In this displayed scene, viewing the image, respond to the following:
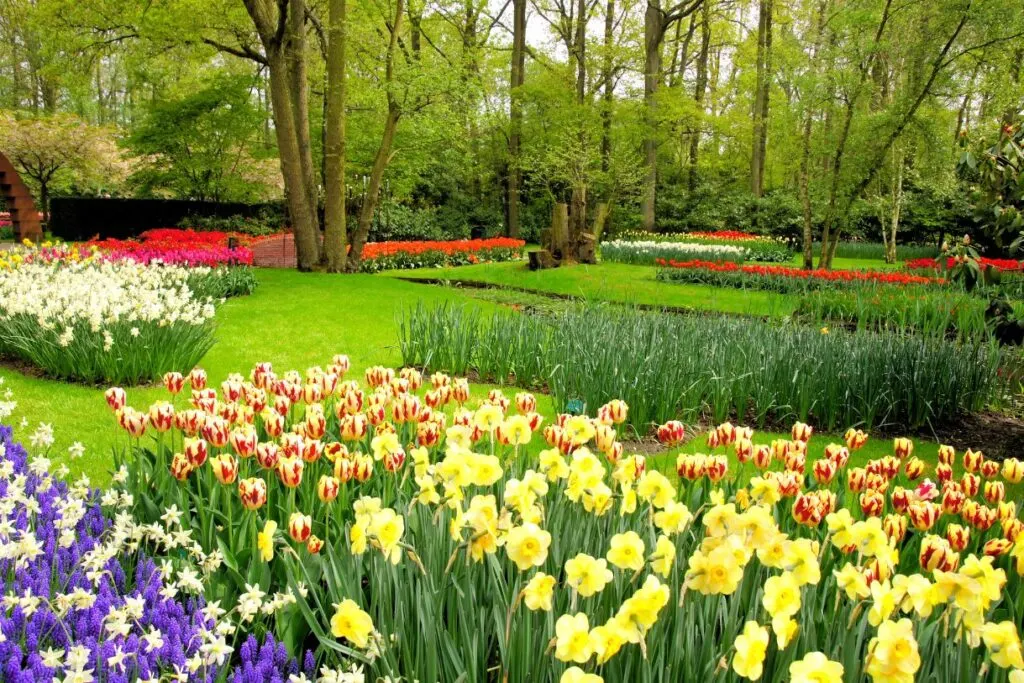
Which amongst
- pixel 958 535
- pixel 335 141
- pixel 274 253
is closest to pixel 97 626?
pixel 958 535

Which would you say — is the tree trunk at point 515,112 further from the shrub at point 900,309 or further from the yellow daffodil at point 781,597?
the yellow daffodil at point 781,597

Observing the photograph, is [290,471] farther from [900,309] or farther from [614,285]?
[614,285]

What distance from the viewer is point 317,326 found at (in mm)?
8859

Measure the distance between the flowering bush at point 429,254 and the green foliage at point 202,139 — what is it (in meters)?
5.25

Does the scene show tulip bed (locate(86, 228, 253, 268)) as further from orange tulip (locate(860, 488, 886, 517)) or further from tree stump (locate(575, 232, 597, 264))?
orange tulip (locate(860, 488, 886, 517))

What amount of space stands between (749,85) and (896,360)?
94.1 ft

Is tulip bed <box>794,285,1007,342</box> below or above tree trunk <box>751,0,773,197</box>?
below

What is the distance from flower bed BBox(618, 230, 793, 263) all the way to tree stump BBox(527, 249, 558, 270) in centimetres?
671

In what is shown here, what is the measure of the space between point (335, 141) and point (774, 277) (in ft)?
26.3

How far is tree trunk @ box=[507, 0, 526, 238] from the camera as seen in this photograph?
2528cm

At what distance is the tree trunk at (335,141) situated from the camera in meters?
13.1

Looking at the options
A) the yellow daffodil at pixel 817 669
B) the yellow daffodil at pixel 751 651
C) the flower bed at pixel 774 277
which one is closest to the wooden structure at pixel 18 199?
the flower bed at pixel 774 277

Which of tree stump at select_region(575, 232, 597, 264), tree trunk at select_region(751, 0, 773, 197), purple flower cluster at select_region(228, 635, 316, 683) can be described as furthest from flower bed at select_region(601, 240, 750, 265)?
purple flower cluster at select_region(228, 635, 316, 683)

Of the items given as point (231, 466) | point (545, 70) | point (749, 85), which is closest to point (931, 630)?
point (231, 466)
